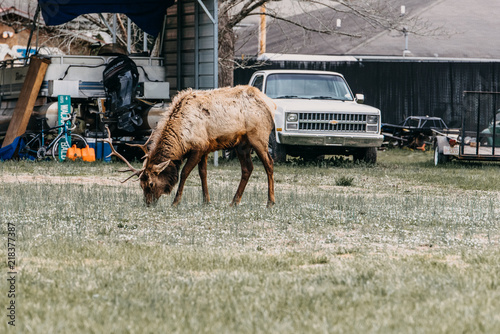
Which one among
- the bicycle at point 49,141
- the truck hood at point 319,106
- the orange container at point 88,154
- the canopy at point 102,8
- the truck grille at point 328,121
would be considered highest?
the canopy at point 102,8

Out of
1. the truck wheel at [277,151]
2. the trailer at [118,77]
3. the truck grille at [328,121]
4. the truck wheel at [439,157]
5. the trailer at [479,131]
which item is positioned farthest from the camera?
the truck wheel at [439,157]

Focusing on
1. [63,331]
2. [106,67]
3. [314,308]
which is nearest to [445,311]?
[314,308]

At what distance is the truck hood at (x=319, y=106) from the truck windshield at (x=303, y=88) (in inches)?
15.7

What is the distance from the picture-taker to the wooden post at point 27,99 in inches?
727

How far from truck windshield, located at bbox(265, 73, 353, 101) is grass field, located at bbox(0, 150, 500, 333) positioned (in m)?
6.47

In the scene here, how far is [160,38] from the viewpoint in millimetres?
21312

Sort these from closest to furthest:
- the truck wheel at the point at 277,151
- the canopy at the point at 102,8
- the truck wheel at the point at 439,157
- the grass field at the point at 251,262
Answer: the grass field at the point at 251,262
the truck wheel at the point at 277,151
the truck wheel at the point at 439,157
the canopy at the point at 102,8

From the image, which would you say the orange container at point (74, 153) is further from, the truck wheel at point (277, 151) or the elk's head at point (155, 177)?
the elk's head at point (155, 177)

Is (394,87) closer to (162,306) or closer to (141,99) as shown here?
(141,99)

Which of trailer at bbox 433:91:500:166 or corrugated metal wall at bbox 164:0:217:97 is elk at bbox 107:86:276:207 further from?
trailer at bbox 433:91:500:166

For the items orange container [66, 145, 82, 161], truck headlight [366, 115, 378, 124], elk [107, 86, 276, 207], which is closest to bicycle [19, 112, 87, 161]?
orange container [66, 145, 82, 161]

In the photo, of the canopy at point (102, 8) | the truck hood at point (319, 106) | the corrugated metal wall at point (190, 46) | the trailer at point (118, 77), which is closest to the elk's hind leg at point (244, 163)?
the truck hood at point (319, 106)

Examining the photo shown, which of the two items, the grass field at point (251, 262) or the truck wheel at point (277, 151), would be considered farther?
the truck wheel at point (277, 151)

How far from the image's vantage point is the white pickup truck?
17.5 meters
